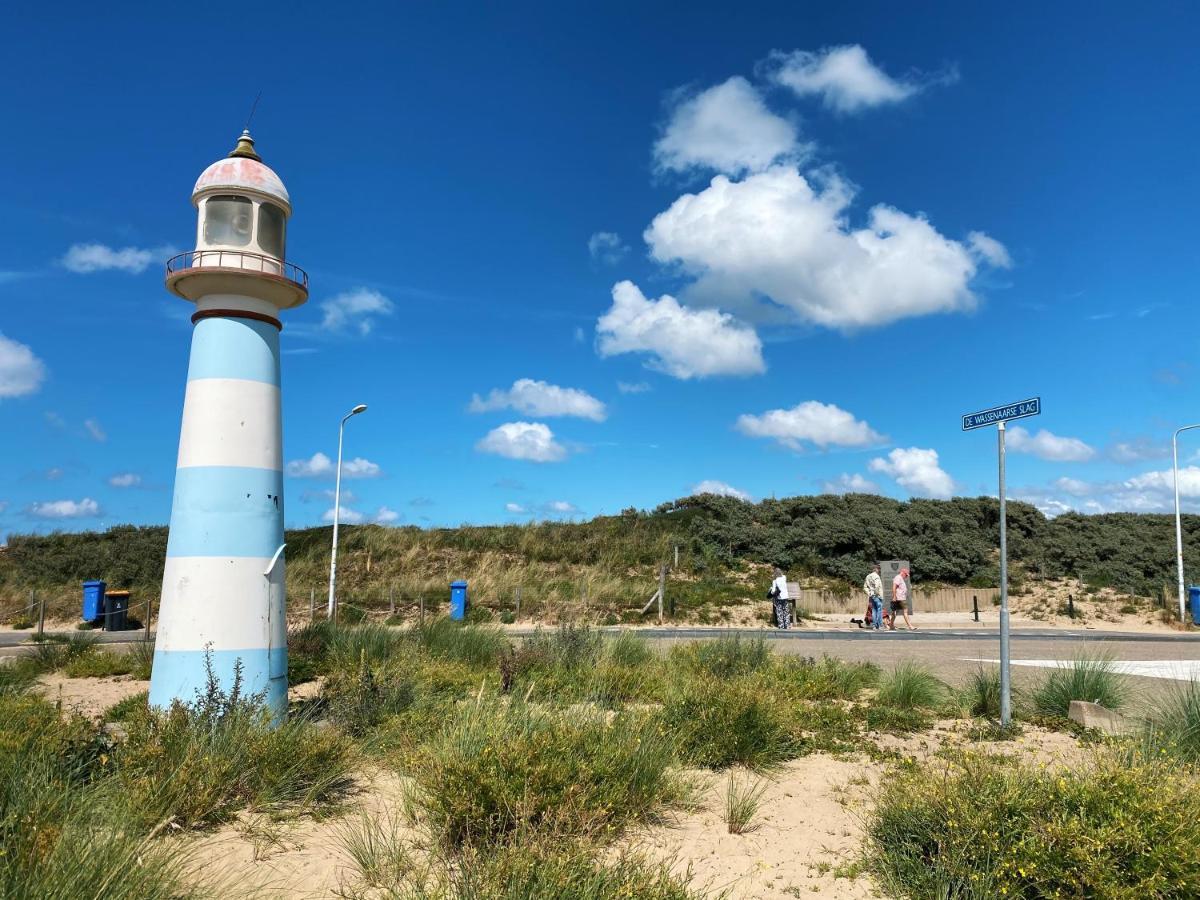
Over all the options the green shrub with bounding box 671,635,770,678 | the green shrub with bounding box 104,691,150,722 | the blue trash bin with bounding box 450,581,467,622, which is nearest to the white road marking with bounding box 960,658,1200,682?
the green shrub with bounding box 671,635,770,678

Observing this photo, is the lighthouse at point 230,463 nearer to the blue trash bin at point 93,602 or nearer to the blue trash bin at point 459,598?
the blue trash bin at point 459,598

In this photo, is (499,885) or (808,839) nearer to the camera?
(499,885)

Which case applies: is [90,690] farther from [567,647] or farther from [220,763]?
[220,763]

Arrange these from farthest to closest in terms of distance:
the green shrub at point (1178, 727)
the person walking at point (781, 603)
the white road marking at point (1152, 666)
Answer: the person walking at point (781, 603)
the white road marking at point (1152, 666)
the green shrub at point (1178, 727)

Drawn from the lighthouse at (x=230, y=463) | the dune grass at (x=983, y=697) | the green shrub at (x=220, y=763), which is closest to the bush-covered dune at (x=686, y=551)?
the dune grass at (x=983, y=697)

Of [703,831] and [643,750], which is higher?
[643,750]

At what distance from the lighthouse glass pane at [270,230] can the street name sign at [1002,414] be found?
7981 millimetres

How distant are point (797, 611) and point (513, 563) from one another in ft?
44.0

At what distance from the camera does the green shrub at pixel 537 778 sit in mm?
5227

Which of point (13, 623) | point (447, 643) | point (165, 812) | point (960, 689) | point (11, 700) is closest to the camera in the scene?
point (165, 812)

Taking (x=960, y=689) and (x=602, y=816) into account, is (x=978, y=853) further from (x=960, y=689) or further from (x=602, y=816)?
(x=960, y=689)

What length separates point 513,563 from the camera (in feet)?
119

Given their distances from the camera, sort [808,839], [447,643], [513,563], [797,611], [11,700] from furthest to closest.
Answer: [513,563] < [797,611] < [447,643] < [11,700] < [808,839]

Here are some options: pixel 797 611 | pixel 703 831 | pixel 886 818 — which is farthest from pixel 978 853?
pixel 797 611
